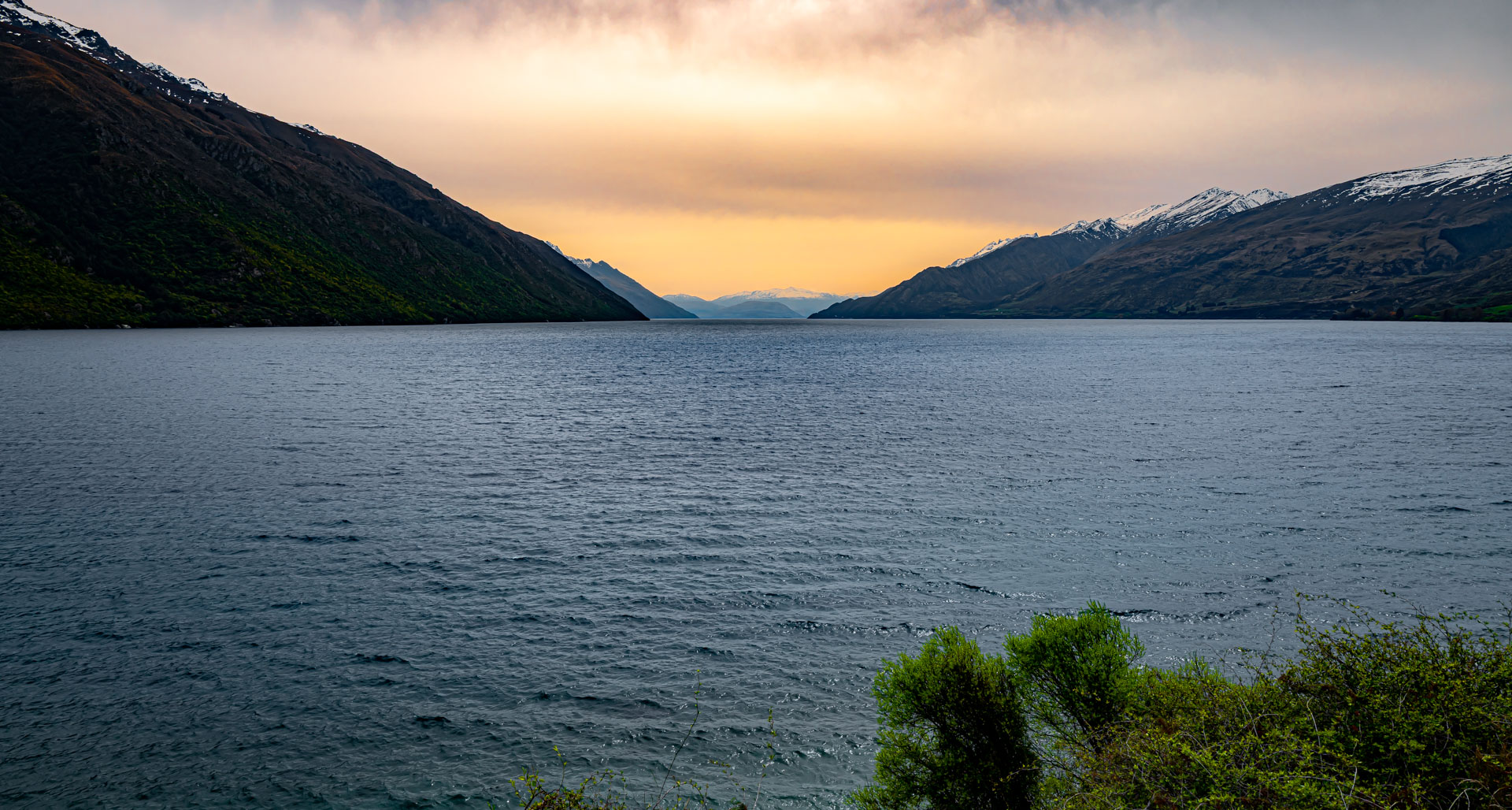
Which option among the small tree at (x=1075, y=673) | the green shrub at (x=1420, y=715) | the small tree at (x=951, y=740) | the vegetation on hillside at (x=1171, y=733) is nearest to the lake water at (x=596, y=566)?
the small tree at (x=951, y=740)

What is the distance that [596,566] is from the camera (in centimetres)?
2889

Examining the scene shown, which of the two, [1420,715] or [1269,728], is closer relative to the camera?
[1420,715]

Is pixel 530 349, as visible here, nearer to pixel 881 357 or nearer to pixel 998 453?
pixel 881 357

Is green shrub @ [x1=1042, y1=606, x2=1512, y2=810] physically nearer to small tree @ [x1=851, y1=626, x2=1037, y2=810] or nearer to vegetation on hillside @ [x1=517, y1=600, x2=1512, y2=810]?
vegetation on hillside @ [x1=517, y1=600, x2=1512, y2=810]

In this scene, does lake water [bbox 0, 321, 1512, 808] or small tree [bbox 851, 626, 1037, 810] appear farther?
lake water [bbox 0, 321, 1512, 808]

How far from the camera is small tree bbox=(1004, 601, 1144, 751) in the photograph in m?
15.1

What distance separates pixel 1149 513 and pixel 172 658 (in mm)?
40546

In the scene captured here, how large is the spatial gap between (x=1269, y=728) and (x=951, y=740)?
5.62m

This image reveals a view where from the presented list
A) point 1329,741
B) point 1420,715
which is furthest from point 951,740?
point 1420,715

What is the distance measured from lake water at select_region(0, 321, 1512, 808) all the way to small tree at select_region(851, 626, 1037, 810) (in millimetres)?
1886

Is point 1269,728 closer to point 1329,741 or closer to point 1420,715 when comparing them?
point 1329,741

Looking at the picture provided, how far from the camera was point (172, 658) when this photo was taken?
20500mm

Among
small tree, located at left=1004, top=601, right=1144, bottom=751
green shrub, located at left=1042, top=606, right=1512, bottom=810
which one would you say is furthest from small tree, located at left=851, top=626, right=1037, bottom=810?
green shrub, located at left=1042, top=606, right=1512, bottom=810

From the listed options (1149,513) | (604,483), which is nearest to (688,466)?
(604,483)
